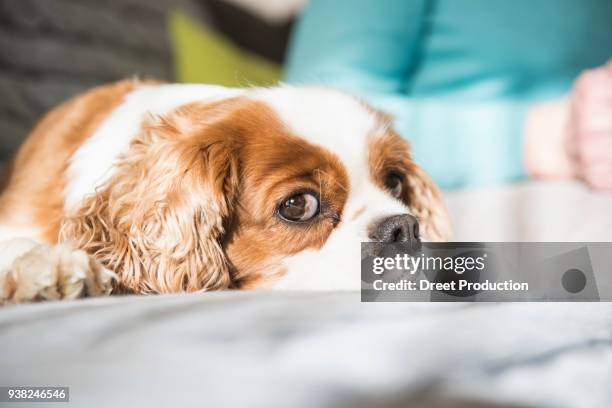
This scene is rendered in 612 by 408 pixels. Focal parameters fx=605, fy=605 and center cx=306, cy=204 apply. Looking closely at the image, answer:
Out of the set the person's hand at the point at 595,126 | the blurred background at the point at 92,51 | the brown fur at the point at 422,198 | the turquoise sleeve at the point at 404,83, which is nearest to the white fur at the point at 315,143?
the brown fur at the point at 422,198

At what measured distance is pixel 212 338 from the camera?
0.57 metres

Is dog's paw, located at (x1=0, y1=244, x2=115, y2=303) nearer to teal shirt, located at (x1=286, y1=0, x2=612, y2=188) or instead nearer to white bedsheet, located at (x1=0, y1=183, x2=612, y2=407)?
white bedsheet, located at (x1=0, y1=183, x2=612, y2=407)

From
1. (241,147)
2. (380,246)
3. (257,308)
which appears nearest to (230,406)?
(257,308)

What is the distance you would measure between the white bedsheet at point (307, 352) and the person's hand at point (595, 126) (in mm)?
1043

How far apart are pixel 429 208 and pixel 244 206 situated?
1.85 ft

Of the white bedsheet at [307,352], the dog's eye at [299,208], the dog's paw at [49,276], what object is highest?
the dog's eye at [299,208]

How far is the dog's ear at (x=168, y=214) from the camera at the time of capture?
1133 mm

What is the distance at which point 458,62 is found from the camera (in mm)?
2281

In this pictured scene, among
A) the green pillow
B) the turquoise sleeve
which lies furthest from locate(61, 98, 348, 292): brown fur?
the turquoise sleeve

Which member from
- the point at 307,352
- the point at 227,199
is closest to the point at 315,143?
the point at 227,199

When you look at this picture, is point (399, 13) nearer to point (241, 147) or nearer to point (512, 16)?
point (512, 16)

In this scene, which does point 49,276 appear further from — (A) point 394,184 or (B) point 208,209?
(A) point 394,184

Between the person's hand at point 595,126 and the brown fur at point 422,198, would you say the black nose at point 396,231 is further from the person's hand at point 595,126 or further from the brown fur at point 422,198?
the person's hand at point 595,126

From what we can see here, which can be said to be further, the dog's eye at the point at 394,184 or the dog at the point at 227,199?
the dog's eye at the point at 394,184
